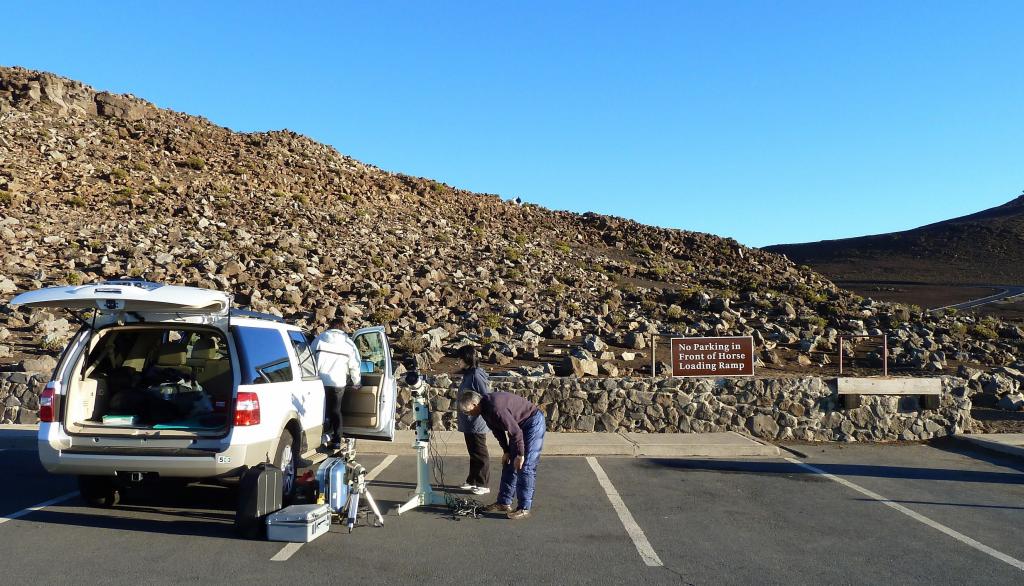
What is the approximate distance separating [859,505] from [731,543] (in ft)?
8.04

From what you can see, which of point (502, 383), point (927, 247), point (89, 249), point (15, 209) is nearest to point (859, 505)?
point (502, 383)

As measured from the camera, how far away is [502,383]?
45.6 feet

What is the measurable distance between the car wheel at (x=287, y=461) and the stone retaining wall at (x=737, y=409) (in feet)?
19.3

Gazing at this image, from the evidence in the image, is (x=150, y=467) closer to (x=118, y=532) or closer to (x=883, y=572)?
(x=118, y=532)

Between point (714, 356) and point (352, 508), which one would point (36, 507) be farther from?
point (714, 356)

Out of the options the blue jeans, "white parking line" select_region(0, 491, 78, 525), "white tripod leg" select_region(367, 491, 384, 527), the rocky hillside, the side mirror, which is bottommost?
"white parking line" select_region(0, 491, 78, 525)

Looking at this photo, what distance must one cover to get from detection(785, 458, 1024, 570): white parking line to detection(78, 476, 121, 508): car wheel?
780 cm

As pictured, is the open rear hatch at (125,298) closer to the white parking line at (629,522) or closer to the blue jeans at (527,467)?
the blue jeans at (527,467)

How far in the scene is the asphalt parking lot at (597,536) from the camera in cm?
592

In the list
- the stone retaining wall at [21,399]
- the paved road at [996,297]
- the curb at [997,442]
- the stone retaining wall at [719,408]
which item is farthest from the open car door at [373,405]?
the paved road at [996,297]

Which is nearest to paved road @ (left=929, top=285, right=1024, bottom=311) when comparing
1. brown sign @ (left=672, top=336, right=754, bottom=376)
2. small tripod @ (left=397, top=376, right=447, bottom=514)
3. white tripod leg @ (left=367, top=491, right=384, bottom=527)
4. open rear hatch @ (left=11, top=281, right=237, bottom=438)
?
brown sign @ (left=672, top=336, right=754, bottom=376)

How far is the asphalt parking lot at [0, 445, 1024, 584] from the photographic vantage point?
5.92 m

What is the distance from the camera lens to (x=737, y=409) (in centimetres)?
1376

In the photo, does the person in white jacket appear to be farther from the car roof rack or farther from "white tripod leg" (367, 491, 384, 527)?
"white tripod leg" (367, 491, 384, 527)
